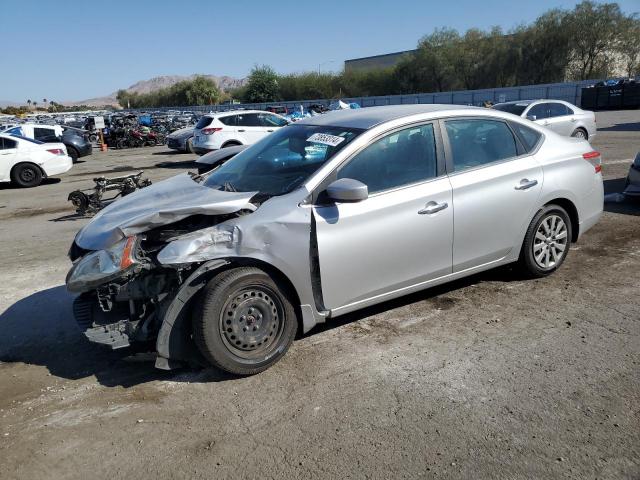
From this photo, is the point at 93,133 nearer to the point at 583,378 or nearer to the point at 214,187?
the point at 214,187

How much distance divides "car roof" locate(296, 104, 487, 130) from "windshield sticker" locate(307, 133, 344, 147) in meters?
0.19

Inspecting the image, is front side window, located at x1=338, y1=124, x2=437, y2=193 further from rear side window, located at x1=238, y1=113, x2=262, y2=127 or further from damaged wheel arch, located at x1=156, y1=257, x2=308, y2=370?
rear side window, located at x1=238, y1=113, x2=262, y2=127

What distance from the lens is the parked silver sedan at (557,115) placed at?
1433 centimetres

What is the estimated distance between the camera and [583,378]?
3.42 meters

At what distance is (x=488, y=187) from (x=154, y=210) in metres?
2.73

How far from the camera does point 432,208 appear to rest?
4145 millimetres

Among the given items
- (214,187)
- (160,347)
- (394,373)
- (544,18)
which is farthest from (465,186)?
(544,18)

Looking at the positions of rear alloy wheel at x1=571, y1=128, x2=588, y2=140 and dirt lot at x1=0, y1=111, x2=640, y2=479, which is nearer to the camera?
dirt lot at x1=0, y1=111, x2=640, y2=479

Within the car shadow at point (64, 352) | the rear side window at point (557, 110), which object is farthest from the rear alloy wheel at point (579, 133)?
the car shadow at point (64, 352)

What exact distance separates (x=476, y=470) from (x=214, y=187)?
2.88m

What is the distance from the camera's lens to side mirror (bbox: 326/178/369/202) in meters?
3.63

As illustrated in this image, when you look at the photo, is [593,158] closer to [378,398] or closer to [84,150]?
[378,398]

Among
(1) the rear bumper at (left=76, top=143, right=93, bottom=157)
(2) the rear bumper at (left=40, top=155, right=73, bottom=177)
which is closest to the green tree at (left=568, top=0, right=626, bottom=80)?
(1) the rear bumper at (left=76, top=143, right=93, bottom=157)

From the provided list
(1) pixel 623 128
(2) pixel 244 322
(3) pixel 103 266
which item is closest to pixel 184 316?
(2) pixel 244 322
